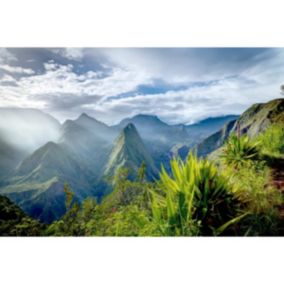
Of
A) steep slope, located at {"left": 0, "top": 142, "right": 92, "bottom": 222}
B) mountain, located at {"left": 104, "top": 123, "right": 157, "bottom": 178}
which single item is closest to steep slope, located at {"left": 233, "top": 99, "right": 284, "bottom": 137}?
mountain, located at {"left": 104, "top": 123, "right": 157, "bottom": 178}

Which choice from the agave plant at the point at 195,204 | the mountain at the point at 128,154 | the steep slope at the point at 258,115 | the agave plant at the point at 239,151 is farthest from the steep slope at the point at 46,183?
the steep slope at the point at 258,115

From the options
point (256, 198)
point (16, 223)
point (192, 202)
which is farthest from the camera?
point (16, 223)

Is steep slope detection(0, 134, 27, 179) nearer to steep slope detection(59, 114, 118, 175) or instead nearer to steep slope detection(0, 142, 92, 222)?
steep slope detection(0, 142, 92, 222)

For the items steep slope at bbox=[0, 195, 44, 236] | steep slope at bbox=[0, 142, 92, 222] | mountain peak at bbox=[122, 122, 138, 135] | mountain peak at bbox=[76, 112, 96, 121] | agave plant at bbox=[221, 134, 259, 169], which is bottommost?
steep slope at bbox=[0, 195, 44, 236]

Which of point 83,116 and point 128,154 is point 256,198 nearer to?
point 128,154

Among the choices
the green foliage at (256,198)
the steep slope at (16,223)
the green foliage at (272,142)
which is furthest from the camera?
the green foliage at (272,142)

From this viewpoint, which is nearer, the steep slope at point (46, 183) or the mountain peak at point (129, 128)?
the steep slope at point (46, 183)

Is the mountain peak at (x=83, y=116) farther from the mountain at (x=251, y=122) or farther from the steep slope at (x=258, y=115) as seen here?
the steep slope at (x=258, y=115)

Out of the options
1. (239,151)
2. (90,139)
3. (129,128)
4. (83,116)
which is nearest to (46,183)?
(90,139)
